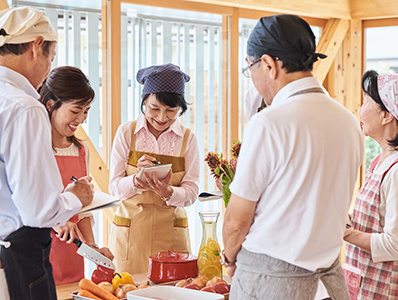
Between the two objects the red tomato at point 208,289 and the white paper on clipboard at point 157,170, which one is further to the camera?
the white paper on clipboard at point 157,170

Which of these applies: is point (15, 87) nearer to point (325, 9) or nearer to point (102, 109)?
point (102, 109)

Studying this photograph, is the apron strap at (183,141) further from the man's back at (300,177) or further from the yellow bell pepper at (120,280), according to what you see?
the man's back at (300,177)

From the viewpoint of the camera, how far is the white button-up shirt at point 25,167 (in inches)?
65.4

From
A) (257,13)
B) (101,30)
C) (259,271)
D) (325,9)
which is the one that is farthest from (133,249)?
(325,9)

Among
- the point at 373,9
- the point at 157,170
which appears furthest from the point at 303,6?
the point at 157,170

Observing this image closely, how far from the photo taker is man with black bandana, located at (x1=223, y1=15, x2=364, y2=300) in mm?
1578

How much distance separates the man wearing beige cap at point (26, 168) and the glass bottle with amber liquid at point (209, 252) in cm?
63

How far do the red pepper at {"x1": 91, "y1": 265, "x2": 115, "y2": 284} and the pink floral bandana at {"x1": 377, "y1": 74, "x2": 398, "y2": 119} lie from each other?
134cm

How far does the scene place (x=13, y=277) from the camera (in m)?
1.74

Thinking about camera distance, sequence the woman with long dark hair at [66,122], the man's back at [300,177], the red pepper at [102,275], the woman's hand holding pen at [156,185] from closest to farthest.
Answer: the man's back at [300,177] → the red pepper at [102,275] → the woman with long dark hair at [66,122] → the woman's hand holding pen at [156,185]

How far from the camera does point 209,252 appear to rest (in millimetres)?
2326

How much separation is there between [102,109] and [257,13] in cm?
167

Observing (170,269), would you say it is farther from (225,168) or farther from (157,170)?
(157,170)

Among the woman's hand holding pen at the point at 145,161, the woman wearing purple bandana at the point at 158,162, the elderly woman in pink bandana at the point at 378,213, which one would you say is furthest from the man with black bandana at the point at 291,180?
the woman wearing purple bandana at the point at 158,162
